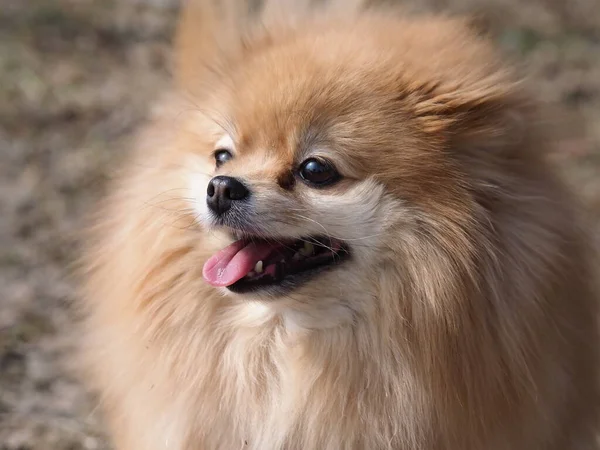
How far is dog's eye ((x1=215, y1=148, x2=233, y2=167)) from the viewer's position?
2.07 metres

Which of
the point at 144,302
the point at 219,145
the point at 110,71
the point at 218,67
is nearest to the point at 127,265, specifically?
the point at 144,302

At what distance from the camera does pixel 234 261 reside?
6.47ft

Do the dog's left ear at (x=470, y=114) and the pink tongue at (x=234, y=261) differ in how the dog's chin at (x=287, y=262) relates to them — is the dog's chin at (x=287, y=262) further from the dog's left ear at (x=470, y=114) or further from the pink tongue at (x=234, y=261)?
the dog's left ear at (x=470, y=114)

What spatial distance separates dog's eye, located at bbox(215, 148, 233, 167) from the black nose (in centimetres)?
22

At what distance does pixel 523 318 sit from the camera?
6.36 feet

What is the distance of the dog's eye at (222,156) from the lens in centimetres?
207

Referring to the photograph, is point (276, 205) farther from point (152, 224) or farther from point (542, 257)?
point (542, 257)

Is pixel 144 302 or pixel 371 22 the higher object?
pixel 371 22

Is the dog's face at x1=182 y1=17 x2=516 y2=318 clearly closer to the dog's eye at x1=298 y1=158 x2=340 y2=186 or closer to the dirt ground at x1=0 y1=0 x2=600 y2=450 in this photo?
the dog's eye at x1=298 y1=158 x2=340 y2=186

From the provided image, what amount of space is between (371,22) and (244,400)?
1.07 metres

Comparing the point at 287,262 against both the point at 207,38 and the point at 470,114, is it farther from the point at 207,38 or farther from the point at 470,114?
the point at 207,38

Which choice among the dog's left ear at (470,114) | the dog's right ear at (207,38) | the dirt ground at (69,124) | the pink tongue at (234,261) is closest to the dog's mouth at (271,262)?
the pink tongue at (234,261)

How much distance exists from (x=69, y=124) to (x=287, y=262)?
2.62 meters

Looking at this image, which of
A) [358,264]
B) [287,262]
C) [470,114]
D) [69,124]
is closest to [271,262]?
[287,262]
